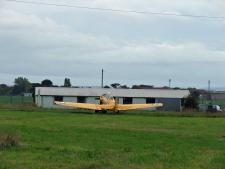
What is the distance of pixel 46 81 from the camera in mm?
158875

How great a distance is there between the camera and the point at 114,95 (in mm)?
95938

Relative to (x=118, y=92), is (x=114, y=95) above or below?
below

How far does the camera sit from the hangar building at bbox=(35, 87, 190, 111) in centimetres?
9419

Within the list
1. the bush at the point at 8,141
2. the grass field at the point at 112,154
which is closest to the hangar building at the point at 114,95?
the grass field at the point at 112,154

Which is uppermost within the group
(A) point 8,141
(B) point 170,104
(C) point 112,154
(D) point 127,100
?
(D) point 127,100

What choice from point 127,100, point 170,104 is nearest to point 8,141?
point 170,104

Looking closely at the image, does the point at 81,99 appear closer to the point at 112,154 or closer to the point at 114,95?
the point at 114,95

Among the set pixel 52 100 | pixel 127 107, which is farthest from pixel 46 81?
pixel 127 107

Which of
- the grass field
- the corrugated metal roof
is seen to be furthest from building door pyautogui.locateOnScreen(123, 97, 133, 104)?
the grass field

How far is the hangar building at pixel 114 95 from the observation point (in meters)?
94.2

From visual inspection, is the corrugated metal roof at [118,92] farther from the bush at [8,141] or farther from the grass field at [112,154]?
the bush at [8,141]

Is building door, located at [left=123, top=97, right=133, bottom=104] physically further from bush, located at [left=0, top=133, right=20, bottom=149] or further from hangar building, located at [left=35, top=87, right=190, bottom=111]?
bush, located at [left=0, top=133, right=20, bottom=149]

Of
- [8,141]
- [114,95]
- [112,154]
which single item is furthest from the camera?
[114,95]

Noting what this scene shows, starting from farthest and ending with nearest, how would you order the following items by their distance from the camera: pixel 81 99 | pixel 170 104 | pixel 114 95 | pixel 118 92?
1. pixel 81 99
2. pixel 118 92
3. pixel 114 95
4. pixel 170 104
